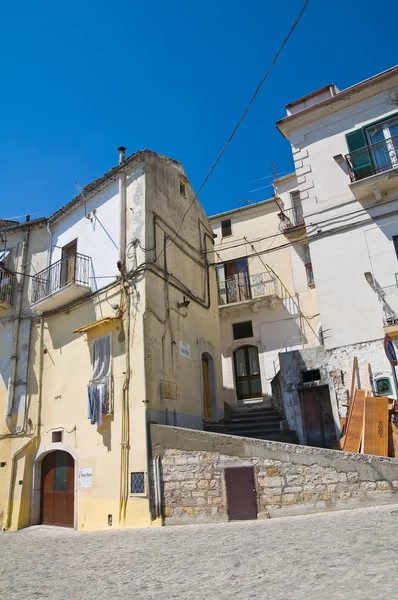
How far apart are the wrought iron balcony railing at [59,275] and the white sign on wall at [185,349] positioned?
11.4ft

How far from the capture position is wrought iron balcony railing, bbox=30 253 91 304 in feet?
42.3

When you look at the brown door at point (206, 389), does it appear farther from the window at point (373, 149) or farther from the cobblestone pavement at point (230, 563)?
the window at point (373, 149)

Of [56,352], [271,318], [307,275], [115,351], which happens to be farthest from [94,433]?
[307,275]

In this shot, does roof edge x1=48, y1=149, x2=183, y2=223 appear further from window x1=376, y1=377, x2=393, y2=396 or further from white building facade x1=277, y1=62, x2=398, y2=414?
window x1=376, y1=377, x2=393, y2=396

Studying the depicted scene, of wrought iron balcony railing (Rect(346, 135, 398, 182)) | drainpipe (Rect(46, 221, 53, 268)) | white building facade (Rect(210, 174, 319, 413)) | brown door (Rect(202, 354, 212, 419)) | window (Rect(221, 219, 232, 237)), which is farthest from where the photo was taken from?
window (Rect(221, 219, 232, 237))

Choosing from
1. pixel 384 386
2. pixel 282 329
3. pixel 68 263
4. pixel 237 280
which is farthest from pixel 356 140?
pixel 68 263

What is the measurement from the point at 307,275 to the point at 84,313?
987cm

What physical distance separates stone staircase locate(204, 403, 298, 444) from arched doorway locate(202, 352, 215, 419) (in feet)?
1.71

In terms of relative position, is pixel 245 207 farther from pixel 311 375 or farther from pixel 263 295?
pixel 311 375

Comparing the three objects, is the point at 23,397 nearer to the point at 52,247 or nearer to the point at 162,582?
the point at 52,247

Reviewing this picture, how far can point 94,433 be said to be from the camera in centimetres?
1079

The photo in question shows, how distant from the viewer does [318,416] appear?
1138 centimetres

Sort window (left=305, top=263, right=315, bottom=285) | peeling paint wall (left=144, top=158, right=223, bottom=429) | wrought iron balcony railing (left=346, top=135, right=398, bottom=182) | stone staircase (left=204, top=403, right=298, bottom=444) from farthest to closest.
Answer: window (left=305, top=263, right=315, bottom=285) → wrought iron balcony railing (left=346, top=135, right=398, bottom=182) → stone staircase (left=204, top=403, right=298, bottom=444) → peeling paint wall (left=144, top=158, right=223, bottom=429)

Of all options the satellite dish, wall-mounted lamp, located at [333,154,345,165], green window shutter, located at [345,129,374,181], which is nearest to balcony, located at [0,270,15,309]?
wall-mounted lamp, located at [333,154,345,165]
